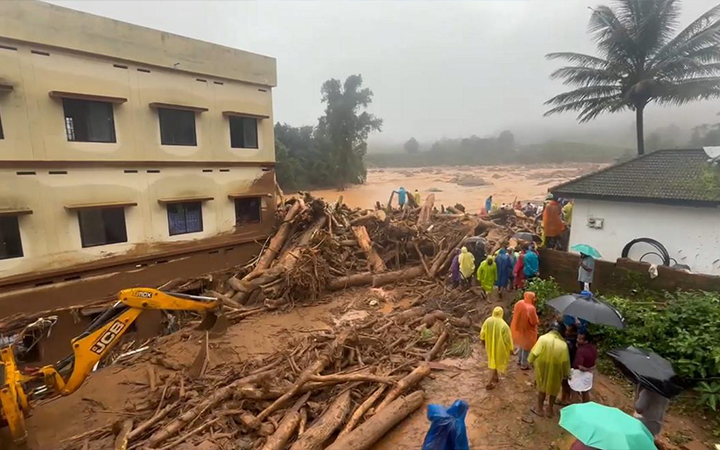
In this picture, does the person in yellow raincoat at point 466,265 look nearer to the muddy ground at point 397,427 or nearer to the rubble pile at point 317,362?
the rubble pile at point 317,362

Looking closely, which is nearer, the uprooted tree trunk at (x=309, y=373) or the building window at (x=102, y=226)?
the uprooted tree trunk at (x=309, y=373)

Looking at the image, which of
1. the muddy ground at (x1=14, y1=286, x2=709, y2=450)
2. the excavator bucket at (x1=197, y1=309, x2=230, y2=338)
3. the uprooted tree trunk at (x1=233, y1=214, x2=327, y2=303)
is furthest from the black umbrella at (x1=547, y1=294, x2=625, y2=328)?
the uprooted tree trunk at (x1=233, y1=214, x2=327, y2=303)

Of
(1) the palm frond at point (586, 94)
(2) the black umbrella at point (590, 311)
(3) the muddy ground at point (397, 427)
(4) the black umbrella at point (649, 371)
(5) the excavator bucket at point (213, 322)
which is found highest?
(1) the palm frond at point (586, 94)

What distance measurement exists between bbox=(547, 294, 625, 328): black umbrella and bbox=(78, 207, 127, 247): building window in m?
14.0

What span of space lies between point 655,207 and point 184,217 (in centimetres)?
1581

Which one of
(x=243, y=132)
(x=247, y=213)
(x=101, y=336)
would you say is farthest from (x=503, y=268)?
(x=243, y=132)

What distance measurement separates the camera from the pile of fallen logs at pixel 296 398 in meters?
6.27

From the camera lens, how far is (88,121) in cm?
1265

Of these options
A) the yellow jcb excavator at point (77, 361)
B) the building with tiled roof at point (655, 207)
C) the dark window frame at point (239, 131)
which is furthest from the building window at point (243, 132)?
the building with tiled roof at point (655, 207)

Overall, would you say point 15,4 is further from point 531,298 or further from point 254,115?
point 531,298

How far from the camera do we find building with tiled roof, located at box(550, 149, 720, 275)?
30.9ft

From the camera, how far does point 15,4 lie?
431 inches

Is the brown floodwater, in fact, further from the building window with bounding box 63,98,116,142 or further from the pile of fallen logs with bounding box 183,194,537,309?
the building window with bounding box 63,98,116,142

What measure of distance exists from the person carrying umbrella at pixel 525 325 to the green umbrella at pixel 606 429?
310cm
